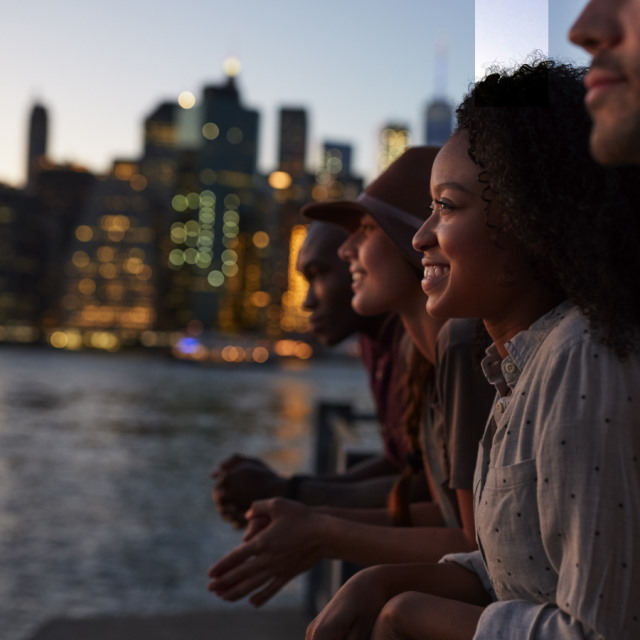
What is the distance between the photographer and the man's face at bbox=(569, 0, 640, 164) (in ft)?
3.01

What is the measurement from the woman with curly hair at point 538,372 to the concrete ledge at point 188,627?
187 inches

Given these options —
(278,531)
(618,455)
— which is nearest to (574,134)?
(618,455)

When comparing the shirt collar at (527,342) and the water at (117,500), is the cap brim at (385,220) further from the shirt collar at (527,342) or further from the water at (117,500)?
the water at (117,500)

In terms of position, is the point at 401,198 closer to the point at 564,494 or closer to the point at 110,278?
the point at 564,494

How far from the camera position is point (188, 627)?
6363 millimetres

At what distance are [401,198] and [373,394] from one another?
912 mm

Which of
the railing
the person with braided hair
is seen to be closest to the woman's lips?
the person with braided hair

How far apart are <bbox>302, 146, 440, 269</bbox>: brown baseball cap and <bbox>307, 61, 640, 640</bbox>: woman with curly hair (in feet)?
2.87

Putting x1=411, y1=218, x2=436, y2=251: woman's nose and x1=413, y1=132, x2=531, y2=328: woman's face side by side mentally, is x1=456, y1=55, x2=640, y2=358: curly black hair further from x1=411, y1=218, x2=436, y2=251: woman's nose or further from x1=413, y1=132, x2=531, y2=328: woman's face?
x1=411, y1=218, x2=436, y2=251: woman's nose

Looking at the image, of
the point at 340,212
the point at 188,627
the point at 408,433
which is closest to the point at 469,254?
the point at 408,433

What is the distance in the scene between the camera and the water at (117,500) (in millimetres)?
10180

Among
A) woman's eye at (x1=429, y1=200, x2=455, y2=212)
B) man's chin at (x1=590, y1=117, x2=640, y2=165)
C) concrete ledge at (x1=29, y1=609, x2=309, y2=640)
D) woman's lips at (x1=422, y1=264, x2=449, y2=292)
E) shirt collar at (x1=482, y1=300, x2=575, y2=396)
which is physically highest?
woman's eye at (x1=429, y1=200, x2=455, y2=212)

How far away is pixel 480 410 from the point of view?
→ 1876 mm

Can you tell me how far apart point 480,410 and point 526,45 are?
0.70m
